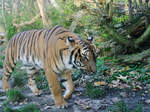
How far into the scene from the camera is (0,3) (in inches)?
466

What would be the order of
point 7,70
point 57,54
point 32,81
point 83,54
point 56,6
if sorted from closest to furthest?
point 83,54 → point 57,54 → point 32,81 → point 7,70 → point 56,6

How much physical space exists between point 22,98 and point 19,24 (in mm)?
5881

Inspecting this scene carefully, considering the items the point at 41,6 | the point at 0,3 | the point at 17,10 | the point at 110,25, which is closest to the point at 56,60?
the point at 110,25

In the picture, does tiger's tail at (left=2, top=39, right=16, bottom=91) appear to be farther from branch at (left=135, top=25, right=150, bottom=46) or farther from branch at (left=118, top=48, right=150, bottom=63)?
branch at (left=135, top=25, right=150, bottom=46)

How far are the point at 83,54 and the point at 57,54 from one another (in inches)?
22.3

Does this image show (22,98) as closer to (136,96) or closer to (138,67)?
(136,96)

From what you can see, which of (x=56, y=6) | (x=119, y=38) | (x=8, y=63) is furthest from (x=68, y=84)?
(x=56, y=6)

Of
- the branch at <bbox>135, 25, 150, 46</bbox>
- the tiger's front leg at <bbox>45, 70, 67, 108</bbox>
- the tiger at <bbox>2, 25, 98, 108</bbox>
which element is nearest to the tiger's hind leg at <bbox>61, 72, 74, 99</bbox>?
the tiger at <bbox>2, 25, 98, 108</bbox>

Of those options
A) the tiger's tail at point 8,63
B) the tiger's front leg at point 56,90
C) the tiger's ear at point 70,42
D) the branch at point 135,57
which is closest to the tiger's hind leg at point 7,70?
the tiger's tail at point 8,63

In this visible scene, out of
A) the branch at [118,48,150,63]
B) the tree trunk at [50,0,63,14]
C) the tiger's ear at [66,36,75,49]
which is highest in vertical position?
the tree trunk at [50,0,63,14]

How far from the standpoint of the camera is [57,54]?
157 inches

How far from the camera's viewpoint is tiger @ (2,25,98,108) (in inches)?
146

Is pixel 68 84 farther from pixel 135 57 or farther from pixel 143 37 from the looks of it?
pixel 143 37

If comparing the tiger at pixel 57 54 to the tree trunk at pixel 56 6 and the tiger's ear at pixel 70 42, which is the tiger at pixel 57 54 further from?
the tree trunk at pixel 56 6
